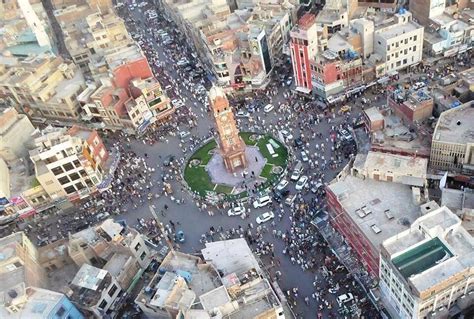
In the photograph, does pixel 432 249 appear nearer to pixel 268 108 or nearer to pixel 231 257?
pixel 231 257

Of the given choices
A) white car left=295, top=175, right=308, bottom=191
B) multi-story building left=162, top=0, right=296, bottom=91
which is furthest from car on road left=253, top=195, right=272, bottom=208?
multi-story building left=162, top=0, right=296, bottom=91

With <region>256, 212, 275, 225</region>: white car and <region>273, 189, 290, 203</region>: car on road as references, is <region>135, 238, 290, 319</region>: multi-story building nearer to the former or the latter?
<region>256, 212, 275, 225</region>: white car

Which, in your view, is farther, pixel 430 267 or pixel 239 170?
pixel 239 170

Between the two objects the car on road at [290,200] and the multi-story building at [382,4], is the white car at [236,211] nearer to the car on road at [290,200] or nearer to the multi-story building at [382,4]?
the car on road at [290,200]

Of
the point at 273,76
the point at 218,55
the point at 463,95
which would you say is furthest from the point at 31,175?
the point at 463,95

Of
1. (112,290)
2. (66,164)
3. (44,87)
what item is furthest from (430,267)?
(44,87)

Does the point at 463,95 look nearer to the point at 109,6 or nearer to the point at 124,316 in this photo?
the point at 124,316
